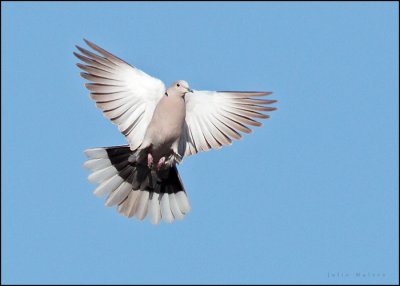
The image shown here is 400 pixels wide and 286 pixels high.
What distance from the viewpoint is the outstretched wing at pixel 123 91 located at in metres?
14.6

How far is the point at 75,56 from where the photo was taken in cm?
1434

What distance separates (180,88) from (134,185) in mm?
1826

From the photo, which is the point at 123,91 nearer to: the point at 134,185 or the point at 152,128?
the point at 152,128

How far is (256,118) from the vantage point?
15312 mm

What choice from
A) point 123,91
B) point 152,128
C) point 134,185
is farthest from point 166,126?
point 134,185

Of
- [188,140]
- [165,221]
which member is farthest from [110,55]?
[165,221]

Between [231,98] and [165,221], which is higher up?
[231,98]

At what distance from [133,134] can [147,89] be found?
2.34 ft

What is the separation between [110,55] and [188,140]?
71.5 inches

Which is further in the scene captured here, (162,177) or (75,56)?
(162,177)

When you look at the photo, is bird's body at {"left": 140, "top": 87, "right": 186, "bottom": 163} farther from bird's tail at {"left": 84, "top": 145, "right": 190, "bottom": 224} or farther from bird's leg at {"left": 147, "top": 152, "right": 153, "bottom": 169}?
bird's tail at {"left": 84, "top": 145, "right": 190, "bottom": 224}

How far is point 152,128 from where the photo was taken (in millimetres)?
14641

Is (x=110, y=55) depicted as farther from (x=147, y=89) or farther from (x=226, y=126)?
(x=226, y=126)

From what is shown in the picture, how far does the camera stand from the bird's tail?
15.2 metres
